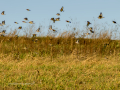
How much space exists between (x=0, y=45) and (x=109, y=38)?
7.54m

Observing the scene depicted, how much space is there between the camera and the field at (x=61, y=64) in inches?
228

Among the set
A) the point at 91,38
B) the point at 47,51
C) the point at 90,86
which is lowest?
the point at 90,86

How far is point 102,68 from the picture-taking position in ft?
27.5

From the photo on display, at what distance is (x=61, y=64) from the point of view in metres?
8.91

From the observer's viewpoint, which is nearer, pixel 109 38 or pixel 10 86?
pixel 10 86

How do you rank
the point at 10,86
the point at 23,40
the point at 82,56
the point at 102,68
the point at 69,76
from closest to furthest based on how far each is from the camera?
1. the point at 10,86
2. the point at 69,76
3. the point at 102,68
4. the point at 82,56
5. the point at 23,40

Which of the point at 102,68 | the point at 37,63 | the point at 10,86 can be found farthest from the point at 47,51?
the point at 10,86

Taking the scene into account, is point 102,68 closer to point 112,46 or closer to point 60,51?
point 60,51

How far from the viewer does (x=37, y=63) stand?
8.81m

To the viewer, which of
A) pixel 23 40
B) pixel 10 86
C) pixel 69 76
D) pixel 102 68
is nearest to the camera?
pixel 10 86

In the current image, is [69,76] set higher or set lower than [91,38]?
lower

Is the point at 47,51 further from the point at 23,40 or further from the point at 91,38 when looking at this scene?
the point at 91,38

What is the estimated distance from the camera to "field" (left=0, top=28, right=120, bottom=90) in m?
5.79

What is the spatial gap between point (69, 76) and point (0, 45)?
21.6 feet
